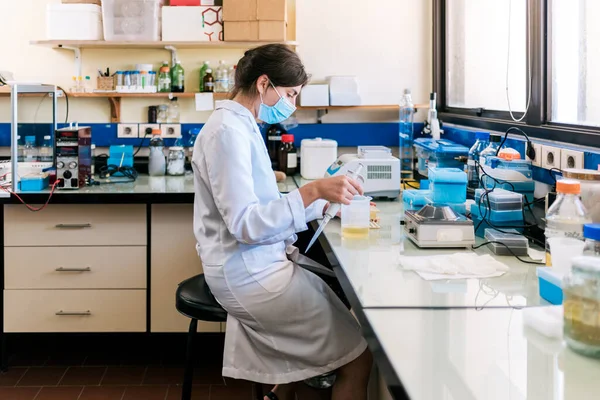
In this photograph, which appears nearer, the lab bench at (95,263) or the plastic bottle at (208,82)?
the lab bench at (95,263)

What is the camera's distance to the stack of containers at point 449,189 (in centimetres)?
215

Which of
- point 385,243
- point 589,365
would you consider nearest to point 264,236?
point 385,243

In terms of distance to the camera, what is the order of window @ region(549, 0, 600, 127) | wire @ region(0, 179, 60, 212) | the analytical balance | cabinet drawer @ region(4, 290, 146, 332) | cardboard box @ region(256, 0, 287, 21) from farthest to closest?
cardboard box @ region(256, 0, 287, 21) < cabinet drawer @ region(4, 290, 146, 332) < wire @ region(0, 179, 60, 212) < window @ region(549, 0, 600, 127) < the analytical balance

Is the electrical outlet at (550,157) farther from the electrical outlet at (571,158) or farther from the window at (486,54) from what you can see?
the window at (486,54)

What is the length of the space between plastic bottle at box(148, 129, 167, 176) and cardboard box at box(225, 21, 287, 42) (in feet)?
2.34

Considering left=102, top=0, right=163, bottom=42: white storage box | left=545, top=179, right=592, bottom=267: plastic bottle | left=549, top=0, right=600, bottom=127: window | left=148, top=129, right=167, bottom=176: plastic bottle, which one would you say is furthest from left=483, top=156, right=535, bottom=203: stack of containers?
left=102, top=0, right=163, bottom=42: white storage box

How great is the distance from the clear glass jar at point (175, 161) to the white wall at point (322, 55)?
1.06 ft

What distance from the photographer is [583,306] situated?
1.03m

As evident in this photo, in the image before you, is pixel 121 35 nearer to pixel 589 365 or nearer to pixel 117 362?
pixel 117 362

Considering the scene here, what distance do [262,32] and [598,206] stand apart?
2.31 metres

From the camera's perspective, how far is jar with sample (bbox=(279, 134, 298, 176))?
11.5 feet

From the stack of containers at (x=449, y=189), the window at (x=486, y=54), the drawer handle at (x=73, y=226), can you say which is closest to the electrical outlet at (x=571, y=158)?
the stack of containers at (x=449, y=189)

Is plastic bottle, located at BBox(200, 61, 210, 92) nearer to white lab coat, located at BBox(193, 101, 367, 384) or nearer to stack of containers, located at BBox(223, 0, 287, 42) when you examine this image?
stack of containers, located at BBox(223, 0, 287, 42)

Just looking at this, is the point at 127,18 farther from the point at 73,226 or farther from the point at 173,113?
the point at 73,226
